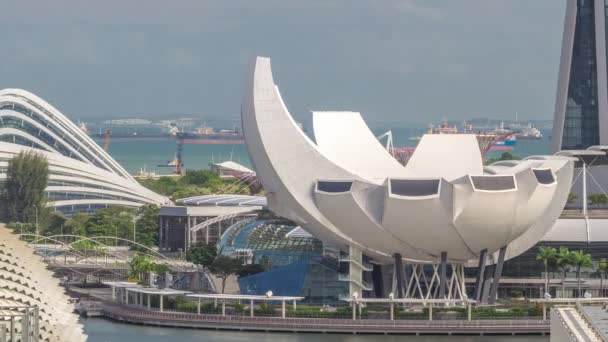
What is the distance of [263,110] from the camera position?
91.8 metres

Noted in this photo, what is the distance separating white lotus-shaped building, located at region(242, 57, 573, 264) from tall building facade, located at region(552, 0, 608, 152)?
2204 centimetres

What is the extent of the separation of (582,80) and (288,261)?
1051 inches

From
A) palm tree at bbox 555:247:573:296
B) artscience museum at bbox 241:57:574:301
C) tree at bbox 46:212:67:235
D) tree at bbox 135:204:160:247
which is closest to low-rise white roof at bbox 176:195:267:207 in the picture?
tree at bbox 135:204:160:247

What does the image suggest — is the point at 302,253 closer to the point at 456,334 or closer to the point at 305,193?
the point at 305,193

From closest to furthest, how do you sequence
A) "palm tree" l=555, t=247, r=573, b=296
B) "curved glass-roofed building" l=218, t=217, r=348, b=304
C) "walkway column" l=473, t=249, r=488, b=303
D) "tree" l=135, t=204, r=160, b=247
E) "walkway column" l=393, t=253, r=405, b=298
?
"walkway column" l=393, t=253, r=405, b=298, "walkway column" l=473, t=249, r=488, b=303, "palm tree" l=555, t=247, r=573, b=296, "curved glass-roofed building" l=218, t=217, r=348, b=304, "tree" l=135, t=204, r=160, b=247

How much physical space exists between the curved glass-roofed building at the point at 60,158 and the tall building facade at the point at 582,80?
43.3m

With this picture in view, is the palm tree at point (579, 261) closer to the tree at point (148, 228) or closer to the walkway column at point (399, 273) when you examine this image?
the walkway column at point (399, 273)

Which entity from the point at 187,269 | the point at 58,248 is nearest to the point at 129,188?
the point at 58,248

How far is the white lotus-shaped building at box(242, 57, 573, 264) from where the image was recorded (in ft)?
286

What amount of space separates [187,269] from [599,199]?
23.6 meters

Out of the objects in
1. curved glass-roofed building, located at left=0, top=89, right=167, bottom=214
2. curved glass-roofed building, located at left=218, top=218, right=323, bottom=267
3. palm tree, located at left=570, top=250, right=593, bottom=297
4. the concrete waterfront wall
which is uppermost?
curved glass-roofed building, located at left=0, top=89, right=167, bottom=214

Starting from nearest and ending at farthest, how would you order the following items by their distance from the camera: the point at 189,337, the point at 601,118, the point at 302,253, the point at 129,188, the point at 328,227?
the point at 189,337, the point at 328,227, the point at 302,253, the point at 601,118, the point at 129,188

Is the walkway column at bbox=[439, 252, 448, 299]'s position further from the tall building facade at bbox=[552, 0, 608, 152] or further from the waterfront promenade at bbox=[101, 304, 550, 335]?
the tall building facade at bbox=[552, 0, 608, 152]

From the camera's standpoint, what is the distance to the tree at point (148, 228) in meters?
134
